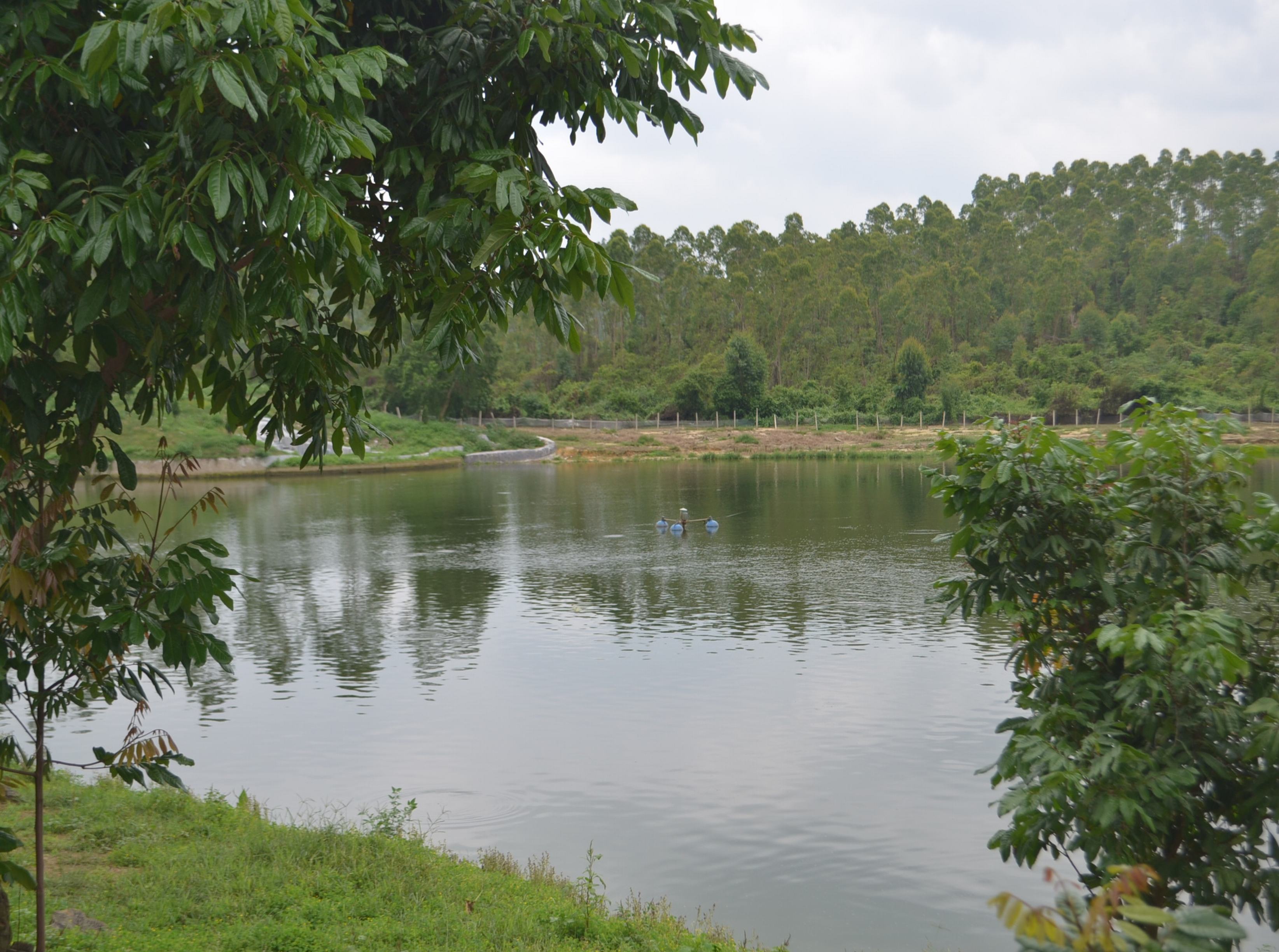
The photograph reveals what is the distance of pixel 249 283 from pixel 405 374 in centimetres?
6345

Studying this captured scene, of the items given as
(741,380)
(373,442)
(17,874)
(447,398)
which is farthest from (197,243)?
(741,380)

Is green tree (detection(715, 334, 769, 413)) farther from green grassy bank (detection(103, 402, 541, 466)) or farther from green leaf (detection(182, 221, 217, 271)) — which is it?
green leaf (detection(182, 221, 217, 271))

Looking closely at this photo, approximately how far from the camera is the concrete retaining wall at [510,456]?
59688 millimetres

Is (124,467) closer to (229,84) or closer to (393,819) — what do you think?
(229,84)

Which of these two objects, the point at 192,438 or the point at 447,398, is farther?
the point at 447,398

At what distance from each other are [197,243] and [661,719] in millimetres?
9600

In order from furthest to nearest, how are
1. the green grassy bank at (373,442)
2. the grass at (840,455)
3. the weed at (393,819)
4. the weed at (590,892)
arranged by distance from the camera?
the grass at (840,455), the green grassy bank at (373,442), the weed at (393,819), the weed at (590,892)

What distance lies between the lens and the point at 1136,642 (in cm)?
364

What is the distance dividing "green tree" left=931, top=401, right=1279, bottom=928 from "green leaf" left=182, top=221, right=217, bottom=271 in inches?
124

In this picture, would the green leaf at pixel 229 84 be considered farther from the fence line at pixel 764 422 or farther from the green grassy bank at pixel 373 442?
the fence line at pixel 764 422

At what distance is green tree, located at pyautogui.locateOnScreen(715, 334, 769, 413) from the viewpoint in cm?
7525

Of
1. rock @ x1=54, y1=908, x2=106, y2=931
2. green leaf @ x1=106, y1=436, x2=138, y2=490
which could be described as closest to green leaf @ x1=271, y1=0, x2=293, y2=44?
green leaf @ x1=106, y1=436, x2=138, y2=490

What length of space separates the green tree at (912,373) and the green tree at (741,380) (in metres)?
10.1

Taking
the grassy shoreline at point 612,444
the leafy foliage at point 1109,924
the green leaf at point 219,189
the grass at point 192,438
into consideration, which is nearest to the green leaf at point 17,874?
Result: the green leaf at point 219,189
